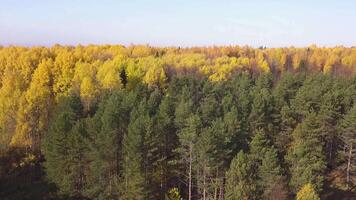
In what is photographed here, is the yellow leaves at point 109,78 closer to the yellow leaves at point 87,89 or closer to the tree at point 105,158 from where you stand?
the yellow leaves at point 87,89

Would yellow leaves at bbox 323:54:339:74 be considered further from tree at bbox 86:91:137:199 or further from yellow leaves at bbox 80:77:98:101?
tree at bbox 86:91:137:199

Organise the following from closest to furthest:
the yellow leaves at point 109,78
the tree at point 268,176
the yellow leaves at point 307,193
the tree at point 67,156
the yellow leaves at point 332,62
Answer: the yellow leaves at point 307,193 < the tree at point 268,176 < the tree at point 67,156 < the yellow leaves at point 109,78 < the yellow leaves at point 332,62

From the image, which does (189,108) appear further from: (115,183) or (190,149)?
(115,183)

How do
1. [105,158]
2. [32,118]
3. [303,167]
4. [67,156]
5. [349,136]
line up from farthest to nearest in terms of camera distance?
[32,118] → [349,136] → [67,156] → [105,158] → [303,167]

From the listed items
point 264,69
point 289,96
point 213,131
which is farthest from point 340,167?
point 264,69

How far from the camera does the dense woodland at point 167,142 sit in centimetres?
3559

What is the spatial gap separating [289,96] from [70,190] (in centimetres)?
3651

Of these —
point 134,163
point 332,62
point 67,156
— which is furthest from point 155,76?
point 332,62

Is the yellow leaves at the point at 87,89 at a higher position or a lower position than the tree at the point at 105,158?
higher

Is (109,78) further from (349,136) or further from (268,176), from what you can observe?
(268,176)

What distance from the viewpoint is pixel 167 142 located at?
4184 cm

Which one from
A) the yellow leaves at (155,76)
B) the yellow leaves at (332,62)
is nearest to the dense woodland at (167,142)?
the yellow leaves at (155,76)

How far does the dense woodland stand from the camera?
1401 inches

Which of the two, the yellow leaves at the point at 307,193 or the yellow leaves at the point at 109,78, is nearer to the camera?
the yellow leaves at the point at 307,193
